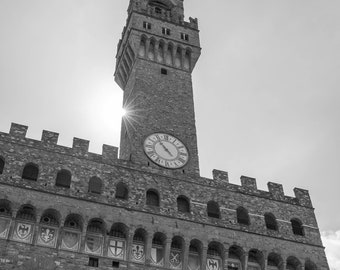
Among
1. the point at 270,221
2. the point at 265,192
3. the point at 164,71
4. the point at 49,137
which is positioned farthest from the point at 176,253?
the point at 164,71

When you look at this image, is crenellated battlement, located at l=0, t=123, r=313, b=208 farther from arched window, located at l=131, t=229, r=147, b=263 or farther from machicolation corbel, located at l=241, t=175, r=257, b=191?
arched window, located at l=131, t=229, r=147, b=263

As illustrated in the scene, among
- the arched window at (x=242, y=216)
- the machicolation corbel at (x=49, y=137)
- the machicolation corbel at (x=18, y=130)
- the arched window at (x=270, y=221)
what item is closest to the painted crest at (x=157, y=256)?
the arched window at (x=242, y=216)

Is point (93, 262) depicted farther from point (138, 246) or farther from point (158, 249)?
point (158, 249)

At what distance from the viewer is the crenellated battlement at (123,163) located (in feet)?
71.9

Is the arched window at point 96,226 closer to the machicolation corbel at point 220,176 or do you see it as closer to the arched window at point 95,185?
the arched window at point 95,185

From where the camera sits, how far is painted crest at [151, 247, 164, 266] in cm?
2038

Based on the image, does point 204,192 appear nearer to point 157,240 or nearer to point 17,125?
point 157,240

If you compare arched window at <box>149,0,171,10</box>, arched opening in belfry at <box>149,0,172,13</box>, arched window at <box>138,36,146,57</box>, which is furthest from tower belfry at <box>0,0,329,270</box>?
arched window at <box>149,0,171,10</box>

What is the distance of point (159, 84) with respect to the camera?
91.5ft

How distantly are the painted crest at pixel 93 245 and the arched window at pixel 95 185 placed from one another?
2218mm

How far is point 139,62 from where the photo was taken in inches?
1129

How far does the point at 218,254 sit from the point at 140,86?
1037 cm

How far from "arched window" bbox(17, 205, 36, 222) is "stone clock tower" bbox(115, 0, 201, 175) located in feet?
18.8

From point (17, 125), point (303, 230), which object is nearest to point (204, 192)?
point (303, 230)
